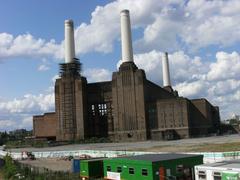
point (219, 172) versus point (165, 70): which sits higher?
point (165, 70)

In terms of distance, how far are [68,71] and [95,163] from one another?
117m

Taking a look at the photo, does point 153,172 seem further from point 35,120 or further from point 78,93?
point 35,120

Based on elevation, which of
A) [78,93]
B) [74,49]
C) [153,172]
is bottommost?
[153,172]

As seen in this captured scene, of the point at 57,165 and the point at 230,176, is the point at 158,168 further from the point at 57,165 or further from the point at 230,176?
the point at 57,165

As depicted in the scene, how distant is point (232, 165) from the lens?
18594mm

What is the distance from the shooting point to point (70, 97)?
14675cm

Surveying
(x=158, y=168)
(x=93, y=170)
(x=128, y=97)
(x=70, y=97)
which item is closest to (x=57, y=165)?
(x=93, y=170)

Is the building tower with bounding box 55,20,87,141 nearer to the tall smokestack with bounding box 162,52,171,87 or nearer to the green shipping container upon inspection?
the tall smokestack with bounding box 162,52,171,87

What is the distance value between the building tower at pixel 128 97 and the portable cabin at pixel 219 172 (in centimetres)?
11616

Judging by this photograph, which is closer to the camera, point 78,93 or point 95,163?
point 95,163

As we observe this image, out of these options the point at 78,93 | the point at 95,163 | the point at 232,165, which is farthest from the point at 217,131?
the point at 232,165

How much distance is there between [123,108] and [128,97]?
4.09 m

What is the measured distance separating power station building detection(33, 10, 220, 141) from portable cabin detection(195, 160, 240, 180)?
→ 110526 millimetres

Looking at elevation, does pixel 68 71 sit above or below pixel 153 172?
above
